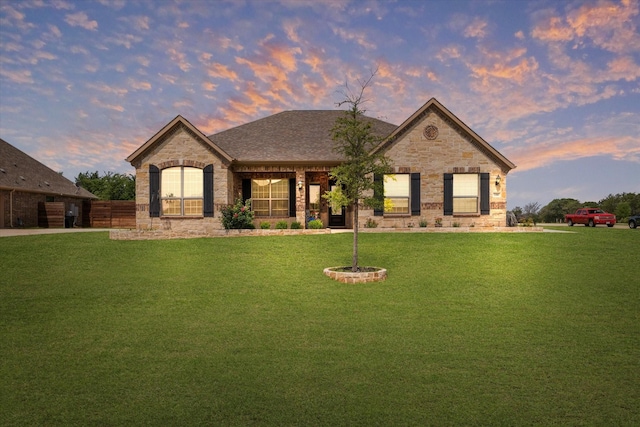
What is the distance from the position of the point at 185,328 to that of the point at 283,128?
21.1 metres

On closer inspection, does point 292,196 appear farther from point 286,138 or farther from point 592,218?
point 592,218

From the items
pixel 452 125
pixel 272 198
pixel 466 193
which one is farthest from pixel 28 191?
pixel 466 193

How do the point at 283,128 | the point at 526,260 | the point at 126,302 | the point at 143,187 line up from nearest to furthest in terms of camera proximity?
the point at 126,302 < the point at 526,260 < the point at 143,187 < the point at 283,128

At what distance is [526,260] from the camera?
14.2m

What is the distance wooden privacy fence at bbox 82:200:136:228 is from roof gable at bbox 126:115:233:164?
1224 cm

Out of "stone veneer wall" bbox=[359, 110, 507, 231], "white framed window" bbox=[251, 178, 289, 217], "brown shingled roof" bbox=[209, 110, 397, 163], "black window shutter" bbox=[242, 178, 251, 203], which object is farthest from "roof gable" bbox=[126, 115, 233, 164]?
"stone veneer wall" bbox=[359, 110, 507, 231]

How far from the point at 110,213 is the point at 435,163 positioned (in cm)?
2563

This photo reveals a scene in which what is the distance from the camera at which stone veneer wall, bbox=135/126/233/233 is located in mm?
22359

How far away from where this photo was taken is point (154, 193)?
22516 mm

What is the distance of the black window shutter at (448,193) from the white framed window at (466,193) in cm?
32

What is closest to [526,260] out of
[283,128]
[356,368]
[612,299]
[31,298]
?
[612,299]

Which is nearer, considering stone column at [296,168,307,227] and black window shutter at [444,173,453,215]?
black window shutter at [444,173,453,215]

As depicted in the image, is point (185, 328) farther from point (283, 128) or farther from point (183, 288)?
point (283, 128)

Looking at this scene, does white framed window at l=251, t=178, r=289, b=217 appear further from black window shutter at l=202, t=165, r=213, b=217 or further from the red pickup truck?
the red pickup truck
